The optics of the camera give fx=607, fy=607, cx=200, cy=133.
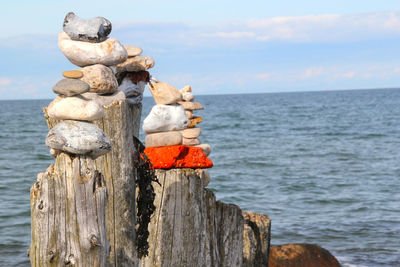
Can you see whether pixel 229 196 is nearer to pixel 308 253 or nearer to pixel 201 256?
pixel 308 253

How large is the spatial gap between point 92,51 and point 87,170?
1.36 metres

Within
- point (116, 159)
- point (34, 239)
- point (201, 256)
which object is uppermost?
point (116, 159)

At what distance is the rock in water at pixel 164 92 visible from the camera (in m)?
7.17

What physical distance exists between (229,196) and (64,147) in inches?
619

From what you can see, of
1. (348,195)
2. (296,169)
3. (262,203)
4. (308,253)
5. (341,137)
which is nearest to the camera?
(308,253)

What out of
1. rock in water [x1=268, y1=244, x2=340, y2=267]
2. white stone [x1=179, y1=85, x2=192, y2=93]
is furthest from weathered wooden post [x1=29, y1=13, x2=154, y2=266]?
rock in water [x1=268, y1=244, x2=340, y2=267]

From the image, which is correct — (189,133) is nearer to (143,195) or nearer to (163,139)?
(163,139)

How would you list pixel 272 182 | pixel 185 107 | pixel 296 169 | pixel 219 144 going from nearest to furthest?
pixel 185 107, pixel 272 182, pixel 296 169, pixel 219 144

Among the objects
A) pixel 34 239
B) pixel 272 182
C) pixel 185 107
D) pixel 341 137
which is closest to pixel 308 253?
pixel 185 107

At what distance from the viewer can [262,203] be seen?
19.2m

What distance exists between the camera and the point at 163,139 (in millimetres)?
7102

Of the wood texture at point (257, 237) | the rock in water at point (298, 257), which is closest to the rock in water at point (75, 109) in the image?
the wood texture at point (257, 237)

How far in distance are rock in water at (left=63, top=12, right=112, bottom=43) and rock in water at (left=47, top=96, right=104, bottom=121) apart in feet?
2.93

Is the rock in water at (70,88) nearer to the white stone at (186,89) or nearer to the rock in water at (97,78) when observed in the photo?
the rock in water at (97,78)
